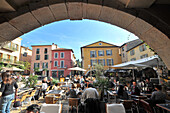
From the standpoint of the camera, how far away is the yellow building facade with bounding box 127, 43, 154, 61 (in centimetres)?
1783

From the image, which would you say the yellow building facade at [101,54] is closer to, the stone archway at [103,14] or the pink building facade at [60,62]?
the pink building facade at [60,62]

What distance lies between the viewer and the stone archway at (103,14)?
179 centimetres

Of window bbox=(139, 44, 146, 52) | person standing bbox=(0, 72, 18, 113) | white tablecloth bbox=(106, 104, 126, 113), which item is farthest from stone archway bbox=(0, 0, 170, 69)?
window bbox=(139, 44, 146, 52)

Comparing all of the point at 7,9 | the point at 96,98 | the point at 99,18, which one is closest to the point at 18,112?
the point at 96,98

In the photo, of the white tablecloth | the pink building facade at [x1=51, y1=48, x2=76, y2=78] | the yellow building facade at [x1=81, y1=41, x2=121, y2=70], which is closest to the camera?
the white tablecloth

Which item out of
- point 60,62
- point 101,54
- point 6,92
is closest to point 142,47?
point 101,54

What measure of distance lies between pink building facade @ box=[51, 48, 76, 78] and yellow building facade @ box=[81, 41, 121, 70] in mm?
5246

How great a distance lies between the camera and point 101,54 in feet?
93.5

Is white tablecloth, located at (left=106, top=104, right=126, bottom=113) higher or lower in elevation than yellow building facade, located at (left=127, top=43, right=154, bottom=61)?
lower

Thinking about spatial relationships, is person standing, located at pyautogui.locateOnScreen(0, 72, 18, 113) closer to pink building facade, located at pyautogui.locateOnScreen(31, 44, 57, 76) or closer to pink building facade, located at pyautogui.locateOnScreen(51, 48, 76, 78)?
pink building facade, located at pyautogui.locateOnScreen(51, 48, 76, 78)

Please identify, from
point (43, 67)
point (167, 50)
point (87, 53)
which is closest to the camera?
point (167, 50)

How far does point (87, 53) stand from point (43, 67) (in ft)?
44.7

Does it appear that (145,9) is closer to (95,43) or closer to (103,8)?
(103,8)

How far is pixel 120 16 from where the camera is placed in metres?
2.01
